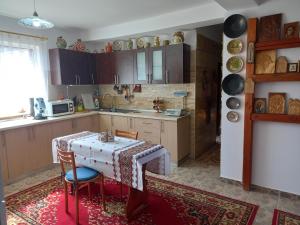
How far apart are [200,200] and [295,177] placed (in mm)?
1143

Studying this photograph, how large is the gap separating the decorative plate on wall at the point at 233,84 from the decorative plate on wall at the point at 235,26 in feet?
1.67

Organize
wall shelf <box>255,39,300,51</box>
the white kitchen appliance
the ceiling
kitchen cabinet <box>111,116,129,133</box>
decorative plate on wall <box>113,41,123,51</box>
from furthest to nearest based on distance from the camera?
decorative plate on wall <box>113,41,123,51</box>
kitchen cabinet <box>111,116,129,133</box>
the white kitchen appliance
the ceiling
wall shelf <box>255,39,300,51</box>

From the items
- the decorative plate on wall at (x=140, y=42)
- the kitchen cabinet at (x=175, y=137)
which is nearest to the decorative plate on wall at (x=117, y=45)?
the decorative plate on wall at (x=140, y=42)

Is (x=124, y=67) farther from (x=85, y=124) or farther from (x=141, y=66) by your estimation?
(x=85, y=124)

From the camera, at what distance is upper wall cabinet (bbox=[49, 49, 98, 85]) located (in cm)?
406

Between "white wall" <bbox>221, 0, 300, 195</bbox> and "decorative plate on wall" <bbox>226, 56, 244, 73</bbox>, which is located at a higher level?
"decorative plate on wall" <bbox>226, 56, 244, 73</bbox>

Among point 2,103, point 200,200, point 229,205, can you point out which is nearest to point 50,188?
point 2,103

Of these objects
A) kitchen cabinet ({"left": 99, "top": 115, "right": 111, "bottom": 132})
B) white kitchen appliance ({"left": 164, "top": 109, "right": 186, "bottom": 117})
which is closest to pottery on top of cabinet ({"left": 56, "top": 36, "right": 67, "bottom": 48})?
kitchen cabinet ({"left": 99, "top": 115, "right": 111, "bottom": 132})

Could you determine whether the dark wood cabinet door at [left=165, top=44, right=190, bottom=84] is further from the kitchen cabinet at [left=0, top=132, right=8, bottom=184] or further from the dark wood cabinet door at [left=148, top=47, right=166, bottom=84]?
the kitchen cabinet at [left=0, top=132, right=8, bottom=184]

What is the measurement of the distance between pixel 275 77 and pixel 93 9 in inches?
103

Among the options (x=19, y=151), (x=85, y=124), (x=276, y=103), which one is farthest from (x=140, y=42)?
(x=19, y=151)

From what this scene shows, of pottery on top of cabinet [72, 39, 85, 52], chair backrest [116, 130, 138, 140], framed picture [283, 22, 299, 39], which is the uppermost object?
pottery on top of cabinet [72, 39, 85, 52]

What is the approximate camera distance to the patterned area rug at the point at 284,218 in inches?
87.7

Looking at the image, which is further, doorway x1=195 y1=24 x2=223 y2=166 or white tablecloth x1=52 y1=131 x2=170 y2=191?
doorway x1=195 y1=24 x2=223 y2=166
